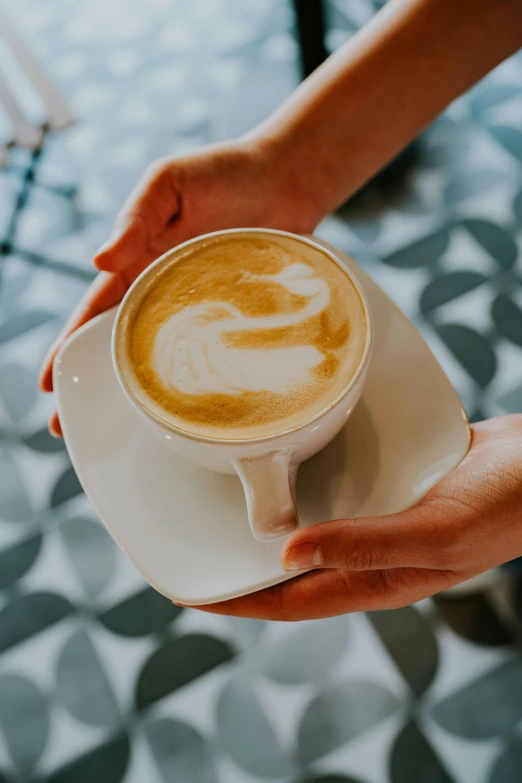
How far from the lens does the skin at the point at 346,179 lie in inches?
22.5

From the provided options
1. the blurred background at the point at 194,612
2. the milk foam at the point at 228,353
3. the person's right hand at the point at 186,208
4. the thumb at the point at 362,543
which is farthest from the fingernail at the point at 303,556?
the blurred background at the point at 194,612

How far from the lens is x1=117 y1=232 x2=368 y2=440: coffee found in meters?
0.50

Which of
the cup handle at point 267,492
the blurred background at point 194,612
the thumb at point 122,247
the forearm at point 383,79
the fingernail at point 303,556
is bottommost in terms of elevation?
the blurred background at point 194,612

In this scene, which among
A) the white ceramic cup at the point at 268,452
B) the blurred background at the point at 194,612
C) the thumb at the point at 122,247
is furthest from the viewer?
the blurred background at the point at 194,612

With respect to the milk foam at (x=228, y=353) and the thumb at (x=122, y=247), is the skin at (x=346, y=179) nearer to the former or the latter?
the thumb at (x=122, y=247)

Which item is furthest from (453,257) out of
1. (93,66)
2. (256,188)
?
(93,66)

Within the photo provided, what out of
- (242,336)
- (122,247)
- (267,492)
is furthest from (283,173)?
(267,492)

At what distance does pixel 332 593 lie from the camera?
58cm

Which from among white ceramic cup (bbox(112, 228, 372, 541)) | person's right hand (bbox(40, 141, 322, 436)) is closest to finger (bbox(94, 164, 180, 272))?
person's right hand (bbox(40, 141, 322, 436))

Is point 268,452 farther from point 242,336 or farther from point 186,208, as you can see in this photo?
point 186,208

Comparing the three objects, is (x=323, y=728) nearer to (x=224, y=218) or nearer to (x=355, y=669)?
(x=355, y=669)

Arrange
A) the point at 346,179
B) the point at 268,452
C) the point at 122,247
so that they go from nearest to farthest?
the point at 268,452 < the point at 122,247 < the point at 346,179

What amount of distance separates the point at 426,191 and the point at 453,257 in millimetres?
162

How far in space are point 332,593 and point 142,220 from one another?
40 centimetres
